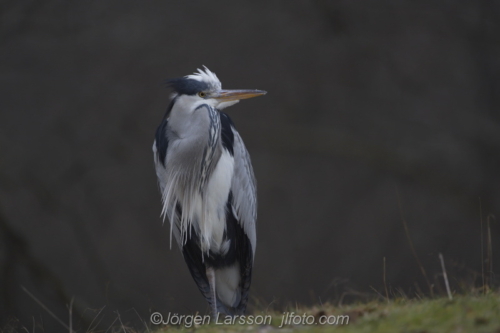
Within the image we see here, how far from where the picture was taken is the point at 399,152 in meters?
5.07

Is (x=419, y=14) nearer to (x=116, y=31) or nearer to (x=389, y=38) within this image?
(x=389, y=38)

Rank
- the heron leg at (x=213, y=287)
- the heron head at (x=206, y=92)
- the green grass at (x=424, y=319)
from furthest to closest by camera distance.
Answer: the heron head at (x=206, y=92), the heron leg at (x=213, y=287), the green grass at (x=424, y=319)

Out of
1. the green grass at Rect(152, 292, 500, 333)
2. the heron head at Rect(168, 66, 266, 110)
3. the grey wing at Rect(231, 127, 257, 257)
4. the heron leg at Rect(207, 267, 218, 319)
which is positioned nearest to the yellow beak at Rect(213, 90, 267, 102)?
the heron head at Rect(168, 66, 266, 110)

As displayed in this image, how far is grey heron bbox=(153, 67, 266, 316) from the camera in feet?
8.71

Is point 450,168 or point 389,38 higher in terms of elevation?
point 389,38

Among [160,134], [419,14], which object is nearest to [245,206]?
[160,134]

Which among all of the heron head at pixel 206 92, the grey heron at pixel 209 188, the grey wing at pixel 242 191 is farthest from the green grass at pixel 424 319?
the heron head at pixel 206 92

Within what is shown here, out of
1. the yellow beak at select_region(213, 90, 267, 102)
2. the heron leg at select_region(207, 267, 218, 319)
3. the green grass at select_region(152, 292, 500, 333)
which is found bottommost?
the heron leg at select_region(207, 267, 218, 319)

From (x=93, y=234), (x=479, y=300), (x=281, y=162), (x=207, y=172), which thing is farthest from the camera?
(x=281, y=162)

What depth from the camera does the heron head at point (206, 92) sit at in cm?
276

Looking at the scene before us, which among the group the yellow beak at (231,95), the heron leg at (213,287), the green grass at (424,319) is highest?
the yellow beak at (231,95)

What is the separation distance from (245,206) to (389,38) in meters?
2.89

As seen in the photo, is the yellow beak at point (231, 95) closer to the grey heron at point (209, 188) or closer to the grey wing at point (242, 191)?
the grey heron at point (209, 188)

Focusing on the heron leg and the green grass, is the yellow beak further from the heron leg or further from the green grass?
the green grass
